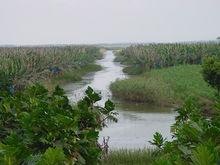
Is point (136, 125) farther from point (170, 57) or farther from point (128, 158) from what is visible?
point (170, 57)

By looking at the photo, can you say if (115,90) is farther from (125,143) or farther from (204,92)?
(125,143)

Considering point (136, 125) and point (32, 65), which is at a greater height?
point (32, 65)

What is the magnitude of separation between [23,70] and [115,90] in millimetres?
5948

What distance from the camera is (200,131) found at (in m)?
4.58

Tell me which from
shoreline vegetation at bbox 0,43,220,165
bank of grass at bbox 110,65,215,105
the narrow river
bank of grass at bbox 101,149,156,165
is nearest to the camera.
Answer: shoreline vegetation at bbox 0,43,220,165

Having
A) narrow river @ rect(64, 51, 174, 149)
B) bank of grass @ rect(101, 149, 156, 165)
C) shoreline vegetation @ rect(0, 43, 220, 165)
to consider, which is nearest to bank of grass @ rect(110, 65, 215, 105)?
narrow river @ rect(64, 51, 174, 149)

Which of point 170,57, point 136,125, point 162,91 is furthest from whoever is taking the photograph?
point 170,57

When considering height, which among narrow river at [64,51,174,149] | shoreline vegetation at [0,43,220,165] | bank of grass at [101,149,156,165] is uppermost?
shoreline vegetation at [0,43,220,165]

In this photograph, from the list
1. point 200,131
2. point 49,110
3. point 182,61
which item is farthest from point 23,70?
point 200,131

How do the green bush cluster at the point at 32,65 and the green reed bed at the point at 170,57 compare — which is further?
the green reed bed at the point at 170,57

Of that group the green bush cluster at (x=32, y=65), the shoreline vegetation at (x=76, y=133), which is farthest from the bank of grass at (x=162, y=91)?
the shoreline vegetation at (x=76, y=133)

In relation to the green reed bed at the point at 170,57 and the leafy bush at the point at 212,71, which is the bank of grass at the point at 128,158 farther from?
the green reed bed at the point at 170,57

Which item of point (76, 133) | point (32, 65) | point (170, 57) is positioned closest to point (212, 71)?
point (32, 65)

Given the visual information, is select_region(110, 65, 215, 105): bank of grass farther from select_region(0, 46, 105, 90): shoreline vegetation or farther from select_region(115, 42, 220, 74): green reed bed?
select_region(115, 42, 220, 74): green reed bed
